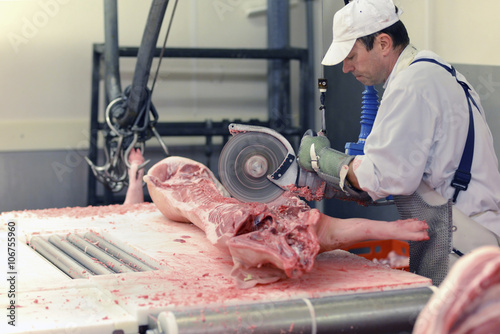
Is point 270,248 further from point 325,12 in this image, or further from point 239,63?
point 239,63

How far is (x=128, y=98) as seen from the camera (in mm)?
4617

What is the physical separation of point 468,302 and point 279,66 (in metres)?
6.08

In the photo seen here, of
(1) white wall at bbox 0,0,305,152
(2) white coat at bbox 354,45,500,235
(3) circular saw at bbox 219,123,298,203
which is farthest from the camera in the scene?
(1) white wall at bbox 0,0,305,152

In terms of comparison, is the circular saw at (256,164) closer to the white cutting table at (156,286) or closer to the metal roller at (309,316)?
the white cutting table at (156,286)

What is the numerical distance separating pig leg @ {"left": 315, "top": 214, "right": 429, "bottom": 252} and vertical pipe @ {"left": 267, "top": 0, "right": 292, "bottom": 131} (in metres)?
4.46

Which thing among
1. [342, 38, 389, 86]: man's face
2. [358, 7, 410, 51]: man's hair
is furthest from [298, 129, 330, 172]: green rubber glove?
[358, 7, 410, 51]: man's hair

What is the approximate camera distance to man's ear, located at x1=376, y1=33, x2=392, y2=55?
268 centimetres

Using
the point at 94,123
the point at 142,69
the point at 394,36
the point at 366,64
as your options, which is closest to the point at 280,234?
the point at 366,64

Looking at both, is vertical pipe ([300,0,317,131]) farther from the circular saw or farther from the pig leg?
the pig leg

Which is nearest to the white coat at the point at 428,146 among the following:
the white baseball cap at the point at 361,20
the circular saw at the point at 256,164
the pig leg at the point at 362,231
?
the pig leg at the point at 362,231

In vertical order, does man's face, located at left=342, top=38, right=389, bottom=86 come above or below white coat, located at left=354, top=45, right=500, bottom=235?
above

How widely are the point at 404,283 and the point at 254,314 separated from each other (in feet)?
1.96

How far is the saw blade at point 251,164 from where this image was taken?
9.86ft

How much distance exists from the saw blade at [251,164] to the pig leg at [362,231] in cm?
67
